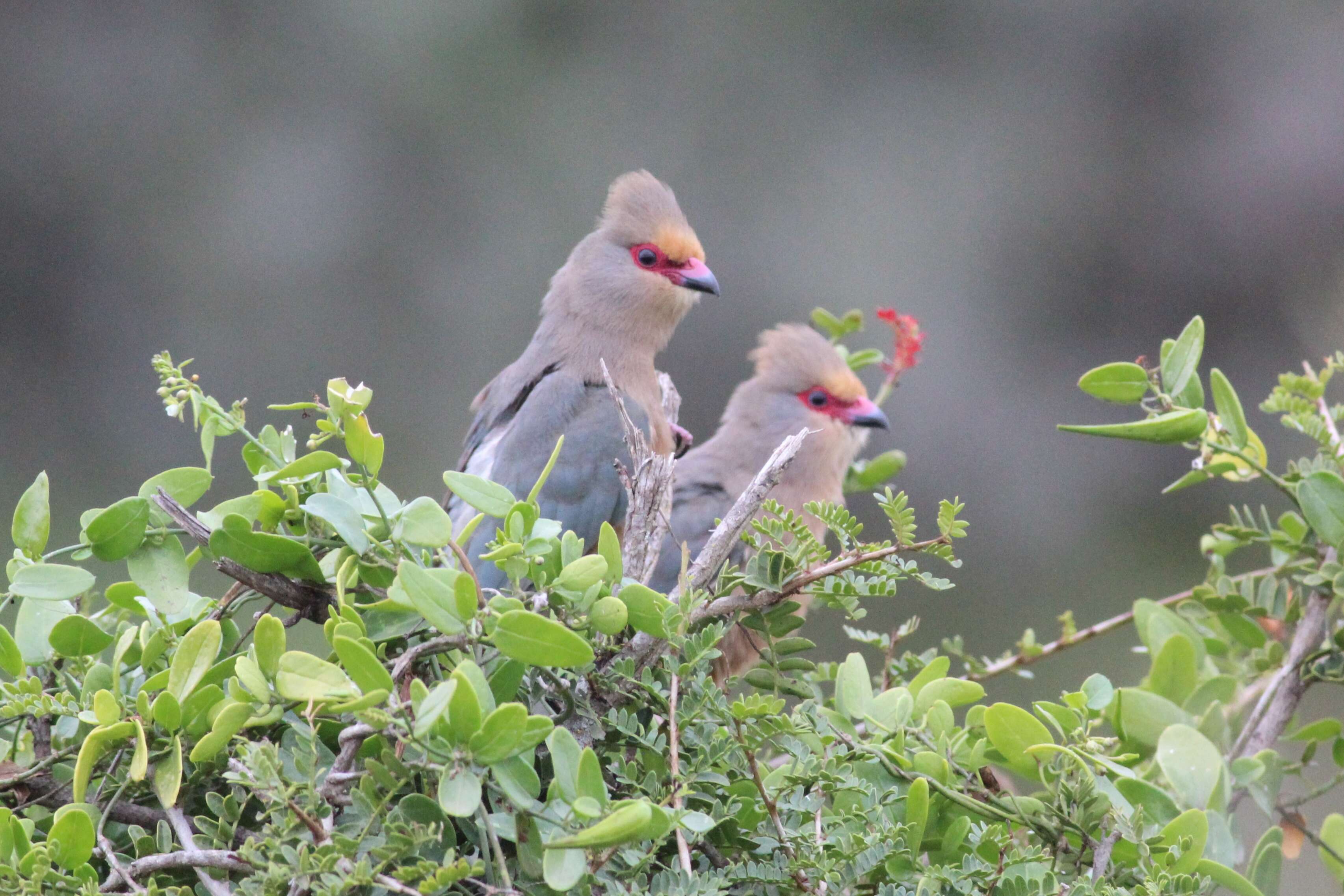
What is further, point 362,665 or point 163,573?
point 163,573

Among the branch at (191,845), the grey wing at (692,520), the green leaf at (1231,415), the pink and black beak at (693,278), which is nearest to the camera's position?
the branch at (191,845)

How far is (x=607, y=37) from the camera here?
26.1 feet

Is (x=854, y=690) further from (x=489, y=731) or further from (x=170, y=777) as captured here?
(x=170, y=777)

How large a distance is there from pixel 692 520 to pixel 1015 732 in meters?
2.32

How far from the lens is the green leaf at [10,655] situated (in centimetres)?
126

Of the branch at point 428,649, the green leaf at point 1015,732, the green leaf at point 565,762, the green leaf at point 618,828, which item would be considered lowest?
the green leaf at point 1015,732

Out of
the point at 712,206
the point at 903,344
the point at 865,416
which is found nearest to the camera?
the point at 903,344

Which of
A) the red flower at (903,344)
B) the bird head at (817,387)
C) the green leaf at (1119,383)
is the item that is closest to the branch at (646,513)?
the green leaf at (1119,383)

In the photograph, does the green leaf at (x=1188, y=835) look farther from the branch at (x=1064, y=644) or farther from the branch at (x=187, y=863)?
the branch at (x=187, y=863)

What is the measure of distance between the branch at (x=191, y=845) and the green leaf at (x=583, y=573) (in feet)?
1.17

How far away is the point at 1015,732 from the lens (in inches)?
50.3

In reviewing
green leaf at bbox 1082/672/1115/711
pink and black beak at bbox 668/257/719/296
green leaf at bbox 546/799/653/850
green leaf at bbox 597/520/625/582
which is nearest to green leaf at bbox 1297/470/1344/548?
green leaf at bbox 1082/672/1115/711

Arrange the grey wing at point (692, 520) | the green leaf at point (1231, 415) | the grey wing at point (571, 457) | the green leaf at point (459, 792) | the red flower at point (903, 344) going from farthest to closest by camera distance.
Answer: the grey wing at point (692, 520) → the grey wing at point (571, 457) → the red flower at point (903, 344) → the green leaf at point (1231, 415) → the green leaf at point (459, 792)

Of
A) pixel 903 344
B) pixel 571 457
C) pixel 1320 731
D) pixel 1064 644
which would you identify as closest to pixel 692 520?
pixel 571 457
